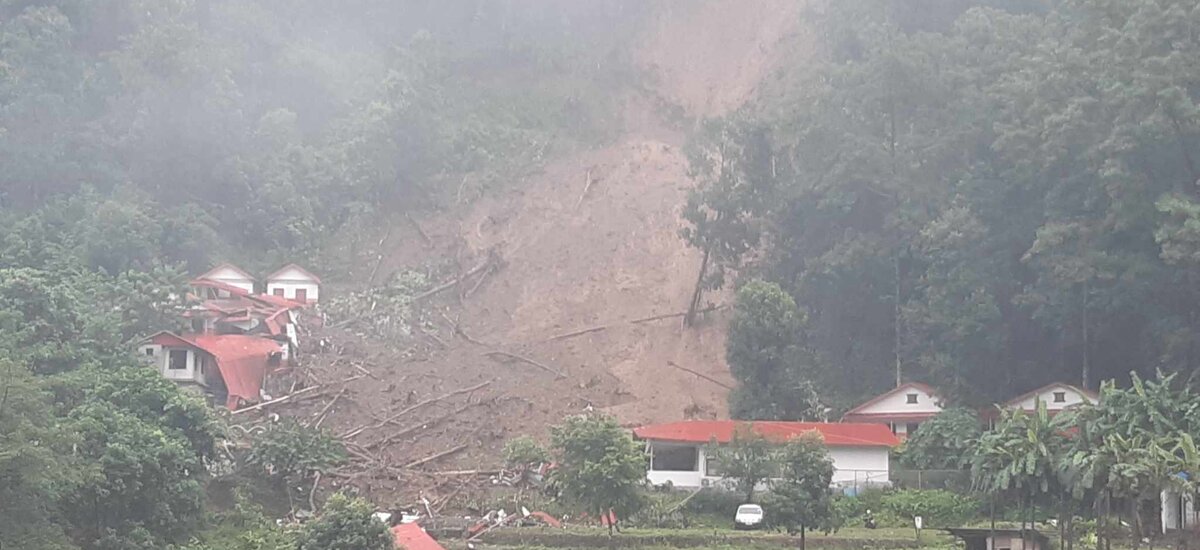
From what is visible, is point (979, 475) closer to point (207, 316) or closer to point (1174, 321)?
point (1174, 321)

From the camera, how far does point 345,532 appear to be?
766 inches

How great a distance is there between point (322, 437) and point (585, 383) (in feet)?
38.6

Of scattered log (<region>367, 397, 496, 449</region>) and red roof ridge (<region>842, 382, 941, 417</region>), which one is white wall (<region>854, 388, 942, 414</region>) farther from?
scattered log (<region>367, 397, 496, 449</region>)

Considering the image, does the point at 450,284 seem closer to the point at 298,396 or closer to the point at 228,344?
the point at 298,396

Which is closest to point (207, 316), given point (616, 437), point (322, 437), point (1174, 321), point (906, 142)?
point (322, 437)

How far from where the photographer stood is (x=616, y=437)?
2675 centimetres

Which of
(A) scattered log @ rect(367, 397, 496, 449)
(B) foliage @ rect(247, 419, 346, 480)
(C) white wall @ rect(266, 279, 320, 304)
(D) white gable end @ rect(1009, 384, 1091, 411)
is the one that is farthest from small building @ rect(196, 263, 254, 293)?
(D) white gable end @ rect(1009, 384, 1091, 411)

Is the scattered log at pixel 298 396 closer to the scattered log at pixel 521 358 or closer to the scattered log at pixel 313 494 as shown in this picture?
the scattered log at pixel 313 494

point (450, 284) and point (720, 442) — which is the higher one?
point (450, 284)

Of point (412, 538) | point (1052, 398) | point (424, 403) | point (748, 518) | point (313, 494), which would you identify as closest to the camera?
point (412, 538)

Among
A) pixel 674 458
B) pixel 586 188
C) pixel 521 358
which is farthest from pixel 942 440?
pixel 586 188

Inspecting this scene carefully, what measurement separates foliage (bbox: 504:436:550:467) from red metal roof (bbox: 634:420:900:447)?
2.71m

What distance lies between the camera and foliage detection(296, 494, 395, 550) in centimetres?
1934

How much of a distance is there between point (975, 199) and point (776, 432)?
1055 centimetres
